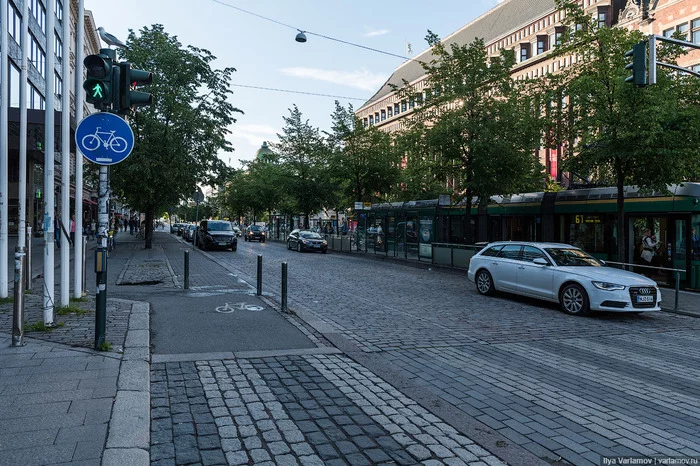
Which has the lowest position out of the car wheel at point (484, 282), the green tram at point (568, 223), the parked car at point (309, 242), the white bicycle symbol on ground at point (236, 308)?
the white bicycle symbol on ground at point (236, 308)

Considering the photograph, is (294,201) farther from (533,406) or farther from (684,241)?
(533,406)

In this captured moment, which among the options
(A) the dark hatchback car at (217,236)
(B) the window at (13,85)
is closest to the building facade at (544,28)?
(A) the dark hatchback car at (217,236)

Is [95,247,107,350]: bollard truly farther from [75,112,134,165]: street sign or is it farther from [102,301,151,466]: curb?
[75,112,134,165]: street sign

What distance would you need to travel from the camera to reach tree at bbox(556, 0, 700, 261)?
13.5 metres

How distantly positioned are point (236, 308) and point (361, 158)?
81.1 ft

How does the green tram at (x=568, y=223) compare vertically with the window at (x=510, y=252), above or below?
above

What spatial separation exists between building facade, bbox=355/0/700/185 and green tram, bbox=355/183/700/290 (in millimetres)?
5437

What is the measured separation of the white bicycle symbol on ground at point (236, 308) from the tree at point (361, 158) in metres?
23.8

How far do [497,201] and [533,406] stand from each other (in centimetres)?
1877

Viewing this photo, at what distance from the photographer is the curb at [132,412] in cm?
338

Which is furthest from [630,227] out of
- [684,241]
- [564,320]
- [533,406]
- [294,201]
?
[294,201]

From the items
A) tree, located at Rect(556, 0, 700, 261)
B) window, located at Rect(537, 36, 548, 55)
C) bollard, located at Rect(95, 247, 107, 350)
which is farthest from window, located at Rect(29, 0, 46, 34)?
window, located at Rect(537, 36, 548, 55)

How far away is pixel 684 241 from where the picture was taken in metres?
15.1

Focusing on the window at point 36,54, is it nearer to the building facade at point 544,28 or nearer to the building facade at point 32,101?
the building facade at point 32,101
